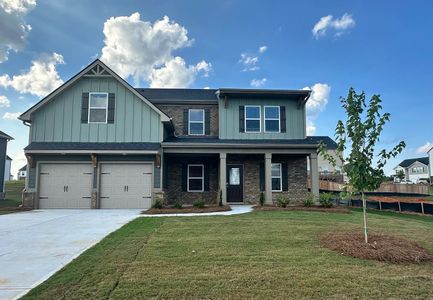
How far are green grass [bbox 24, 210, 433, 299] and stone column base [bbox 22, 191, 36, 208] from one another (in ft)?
28.5

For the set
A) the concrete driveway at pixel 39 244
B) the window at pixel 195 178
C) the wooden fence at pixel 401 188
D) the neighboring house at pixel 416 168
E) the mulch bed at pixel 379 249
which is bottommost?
the concrete driveway at pixel 39 244

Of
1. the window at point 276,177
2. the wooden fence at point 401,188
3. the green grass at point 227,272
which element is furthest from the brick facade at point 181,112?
the wooden fence at point 401,188

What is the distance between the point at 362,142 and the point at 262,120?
358 inches

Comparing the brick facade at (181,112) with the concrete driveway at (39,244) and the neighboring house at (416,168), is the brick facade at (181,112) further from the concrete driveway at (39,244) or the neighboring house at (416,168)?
the neighboring house at (416,168)

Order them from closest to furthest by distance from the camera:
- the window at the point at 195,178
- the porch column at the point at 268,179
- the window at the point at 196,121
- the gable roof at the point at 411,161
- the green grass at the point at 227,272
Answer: the green grass at the point at 227,272 → the porch column at the point at 268,179 → the window at the point at 195,178 → the window at the point at 196,121 → the gable roof at the point at 411,161

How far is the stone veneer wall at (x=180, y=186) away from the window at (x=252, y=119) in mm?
2712

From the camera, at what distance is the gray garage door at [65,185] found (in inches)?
513

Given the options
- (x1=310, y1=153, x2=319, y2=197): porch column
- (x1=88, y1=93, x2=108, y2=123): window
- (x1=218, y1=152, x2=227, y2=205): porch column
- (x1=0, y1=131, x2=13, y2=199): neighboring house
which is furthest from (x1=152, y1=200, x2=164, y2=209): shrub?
(x1=0, y1=131, x2=13, y2=199): neighboring house

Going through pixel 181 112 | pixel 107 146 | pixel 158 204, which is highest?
pixel 181 112

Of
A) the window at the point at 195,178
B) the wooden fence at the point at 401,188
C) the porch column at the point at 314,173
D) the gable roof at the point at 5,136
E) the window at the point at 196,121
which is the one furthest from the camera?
the wooden fence at the point at 401,188

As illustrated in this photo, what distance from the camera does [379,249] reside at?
5.31 meters

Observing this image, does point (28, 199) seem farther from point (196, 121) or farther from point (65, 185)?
point (196, 121)

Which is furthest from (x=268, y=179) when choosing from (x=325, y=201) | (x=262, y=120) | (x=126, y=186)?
(x=126, y=186)

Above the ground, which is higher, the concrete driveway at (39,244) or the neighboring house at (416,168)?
the neighboring house at (416,168)
